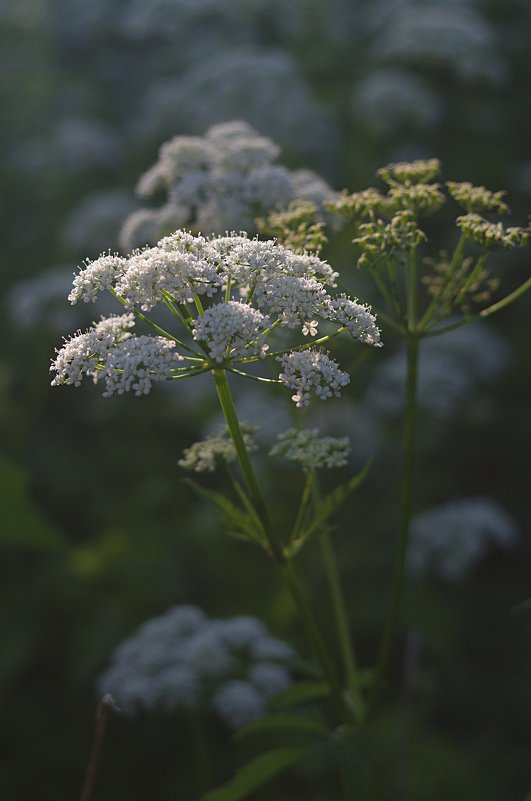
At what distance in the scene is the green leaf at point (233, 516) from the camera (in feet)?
9.90

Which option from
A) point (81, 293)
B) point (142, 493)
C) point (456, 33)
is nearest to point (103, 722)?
point (81, 293)

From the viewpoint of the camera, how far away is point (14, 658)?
680cm

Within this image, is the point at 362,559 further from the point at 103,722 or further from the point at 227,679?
the point at 103,722

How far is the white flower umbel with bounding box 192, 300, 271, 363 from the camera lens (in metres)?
2.74

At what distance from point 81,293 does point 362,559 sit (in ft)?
16.8

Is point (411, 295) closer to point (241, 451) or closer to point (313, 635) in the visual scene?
point (241, 451)

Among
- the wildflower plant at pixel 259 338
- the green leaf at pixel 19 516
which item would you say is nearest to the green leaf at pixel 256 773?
the wildflower plant at pixel 259 338

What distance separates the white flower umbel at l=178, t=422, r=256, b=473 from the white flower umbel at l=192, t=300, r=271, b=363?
1.75 feet

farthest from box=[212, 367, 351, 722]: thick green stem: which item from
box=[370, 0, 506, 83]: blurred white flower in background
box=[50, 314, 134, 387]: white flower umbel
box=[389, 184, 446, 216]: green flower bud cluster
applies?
box=[370, 0, 506, 83]: blurred white flower in background

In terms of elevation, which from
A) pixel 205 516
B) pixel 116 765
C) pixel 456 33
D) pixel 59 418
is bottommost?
pixel 116 765

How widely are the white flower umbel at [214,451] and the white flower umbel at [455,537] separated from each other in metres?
4.29

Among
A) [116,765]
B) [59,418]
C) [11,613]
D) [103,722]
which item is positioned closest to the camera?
[103,722]

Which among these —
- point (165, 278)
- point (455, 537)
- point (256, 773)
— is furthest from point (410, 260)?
point (455, 537)

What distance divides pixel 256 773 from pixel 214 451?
114 centimetres
